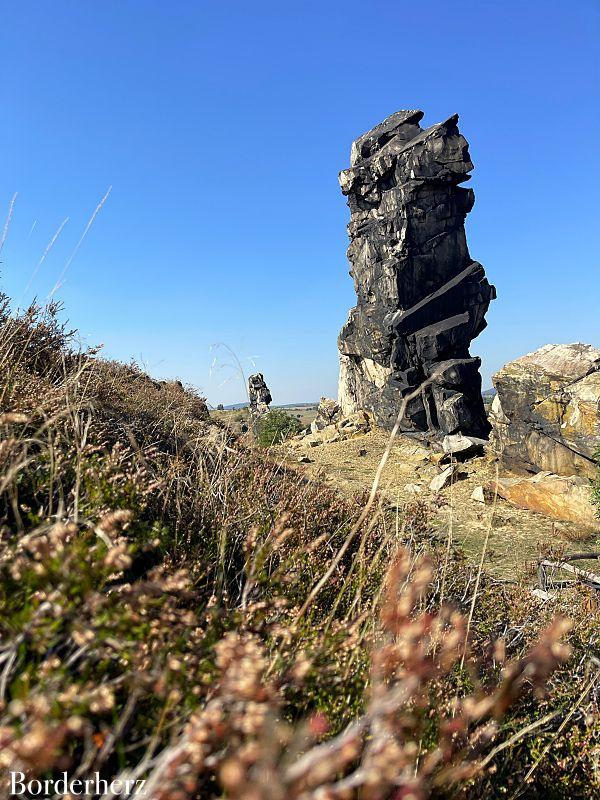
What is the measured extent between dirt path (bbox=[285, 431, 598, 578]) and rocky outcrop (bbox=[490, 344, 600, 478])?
5.77 feet

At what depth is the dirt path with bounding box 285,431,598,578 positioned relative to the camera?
32.0 ft

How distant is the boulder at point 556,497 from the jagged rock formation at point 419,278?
11.0 m

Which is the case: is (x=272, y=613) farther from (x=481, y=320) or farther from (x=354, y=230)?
(x=354, y=230)

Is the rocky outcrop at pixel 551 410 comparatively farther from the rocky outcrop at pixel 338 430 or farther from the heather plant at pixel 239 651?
the heather plant at pixel 239 651

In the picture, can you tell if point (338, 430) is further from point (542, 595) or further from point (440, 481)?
point (542, 595)

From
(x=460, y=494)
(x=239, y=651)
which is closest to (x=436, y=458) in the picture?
(x=460, y=494)

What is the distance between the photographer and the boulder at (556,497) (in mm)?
13836

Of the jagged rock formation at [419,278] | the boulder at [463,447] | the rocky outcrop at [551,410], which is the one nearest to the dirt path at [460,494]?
the boulder at [463,447]

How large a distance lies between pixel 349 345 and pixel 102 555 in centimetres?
3294

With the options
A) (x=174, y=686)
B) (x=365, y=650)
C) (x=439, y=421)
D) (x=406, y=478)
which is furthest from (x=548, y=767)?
(x=439, y=421)

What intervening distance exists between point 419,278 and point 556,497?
19.1 metres

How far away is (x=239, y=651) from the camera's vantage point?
1.28 meters

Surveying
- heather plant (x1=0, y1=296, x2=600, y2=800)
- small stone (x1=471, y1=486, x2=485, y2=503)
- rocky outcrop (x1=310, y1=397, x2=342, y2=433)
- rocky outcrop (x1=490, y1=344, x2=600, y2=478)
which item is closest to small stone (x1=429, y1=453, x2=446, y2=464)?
rocky outcrop (x1=490, y1=344, x2=600, y2=478)

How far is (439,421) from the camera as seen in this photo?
2762 cm
